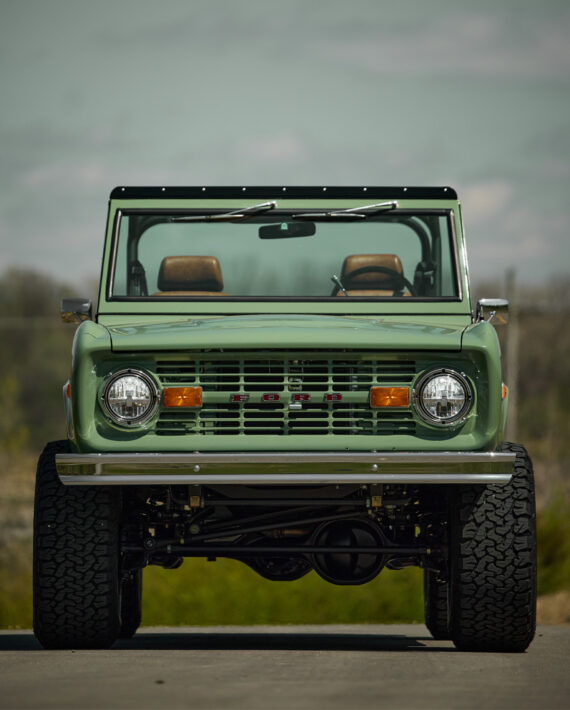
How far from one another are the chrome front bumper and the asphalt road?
84 cm

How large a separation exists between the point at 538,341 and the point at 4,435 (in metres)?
11.9

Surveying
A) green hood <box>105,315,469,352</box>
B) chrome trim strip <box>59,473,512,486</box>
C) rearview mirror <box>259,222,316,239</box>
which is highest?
rearview mirror <box>259,222,316,239</box>

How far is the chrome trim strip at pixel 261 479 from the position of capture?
6.54 meters

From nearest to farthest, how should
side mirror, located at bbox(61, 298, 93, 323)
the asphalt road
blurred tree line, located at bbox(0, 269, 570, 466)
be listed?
the asphalt road
side mirror, located at bbox(61, 298, 93, 323)
blurred tree line, located at bbox(0, 269, 570, 466)

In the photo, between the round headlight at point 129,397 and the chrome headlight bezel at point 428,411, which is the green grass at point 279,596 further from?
the chrome headlight bezel at point 428,411

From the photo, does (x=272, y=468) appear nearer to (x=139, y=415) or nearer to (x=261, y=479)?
(x=261, y=479)

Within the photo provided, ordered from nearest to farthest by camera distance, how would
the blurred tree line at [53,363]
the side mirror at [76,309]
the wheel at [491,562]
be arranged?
the wheel at [491,562] < the side mirror at [76,309] < the blurred tree line at [53,363]

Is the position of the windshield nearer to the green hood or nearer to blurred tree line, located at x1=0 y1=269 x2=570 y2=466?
the green hood

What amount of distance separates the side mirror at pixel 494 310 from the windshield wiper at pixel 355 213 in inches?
37.1

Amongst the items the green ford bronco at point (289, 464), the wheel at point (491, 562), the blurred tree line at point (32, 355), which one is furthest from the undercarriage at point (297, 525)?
the blurred tree line at point (32, 355)

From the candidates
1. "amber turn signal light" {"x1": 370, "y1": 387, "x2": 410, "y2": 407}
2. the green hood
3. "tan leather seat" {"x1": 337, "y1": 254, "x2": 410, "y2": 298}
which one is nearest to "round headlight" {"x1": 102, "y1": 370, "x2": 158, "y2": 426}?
the green hood

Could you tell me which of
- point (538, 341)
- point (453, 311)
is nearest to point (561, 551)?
point (453, 311)

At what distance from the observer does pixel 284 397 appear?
670cm

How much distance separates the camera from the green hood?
6633 mm
